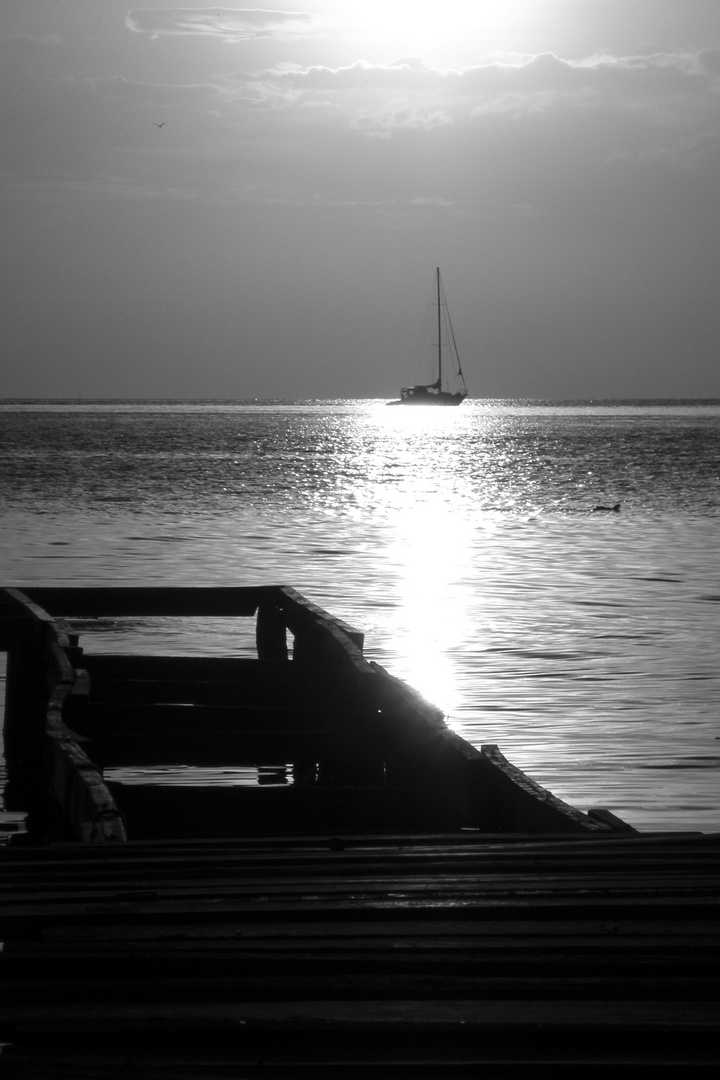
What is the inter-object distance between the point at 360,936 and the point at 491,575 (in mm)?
19372

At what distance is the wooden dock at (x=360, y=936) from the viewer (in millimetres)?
3246

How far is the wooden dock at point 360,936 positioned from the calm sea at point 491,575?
3.21 meters

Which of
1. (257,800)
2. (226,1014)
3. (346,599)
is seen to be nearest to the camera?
(226,1014)

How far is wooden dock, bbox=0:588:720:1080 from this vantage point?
3.25 metres

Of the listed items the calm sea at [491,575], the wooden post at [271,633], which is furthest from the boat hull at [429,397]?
the wooden post at [271,633]

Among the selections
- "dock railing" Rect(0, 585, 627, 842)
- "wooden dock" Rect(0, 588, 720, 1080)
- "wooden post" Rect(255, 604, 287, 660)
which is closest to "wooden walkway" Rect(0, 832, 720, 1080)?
"wooden dock" Rect(0, 588, 720, 1080)

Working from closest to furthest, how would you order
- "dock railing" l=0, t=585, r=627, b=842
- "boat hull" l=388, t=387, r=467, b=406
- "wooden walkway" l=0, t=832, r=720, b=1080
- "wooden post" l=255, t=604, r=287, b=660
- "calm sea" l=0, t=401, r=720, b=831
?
"wooden walkway" l=0, t=832, r=720, b=1080, "dock railing" l=0, t=585, r=627, b=842, "calm sea" l=0, t=401, r=720, b=831, "wooden post" l=255, t=604, r=287, b=660, "boat hull" l=388, t=387, r=467, b=406

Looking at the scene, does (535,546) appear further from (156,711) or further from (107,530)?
(156,711)

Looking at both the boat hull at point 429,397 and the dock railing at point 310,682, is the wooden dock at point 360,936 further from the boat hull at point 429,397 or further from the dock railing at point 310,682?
the boat hull at point 429,397

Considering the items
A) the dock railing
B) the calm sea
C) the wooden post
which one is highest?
the dock railing

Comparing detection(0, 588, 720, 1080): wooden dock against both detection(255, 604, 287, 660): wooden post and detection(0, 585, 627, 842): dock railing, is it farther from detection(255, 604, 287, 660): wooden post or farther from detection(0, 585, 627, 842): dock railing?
detection(255, 604, 287, 660): wooden post

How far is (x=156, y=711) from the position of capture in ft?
28.6

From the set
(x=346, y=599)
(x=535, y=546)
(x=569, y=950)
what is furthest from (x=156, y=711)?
(x=535, y=546)

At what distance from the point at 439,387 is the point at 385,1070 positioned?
175453mm
